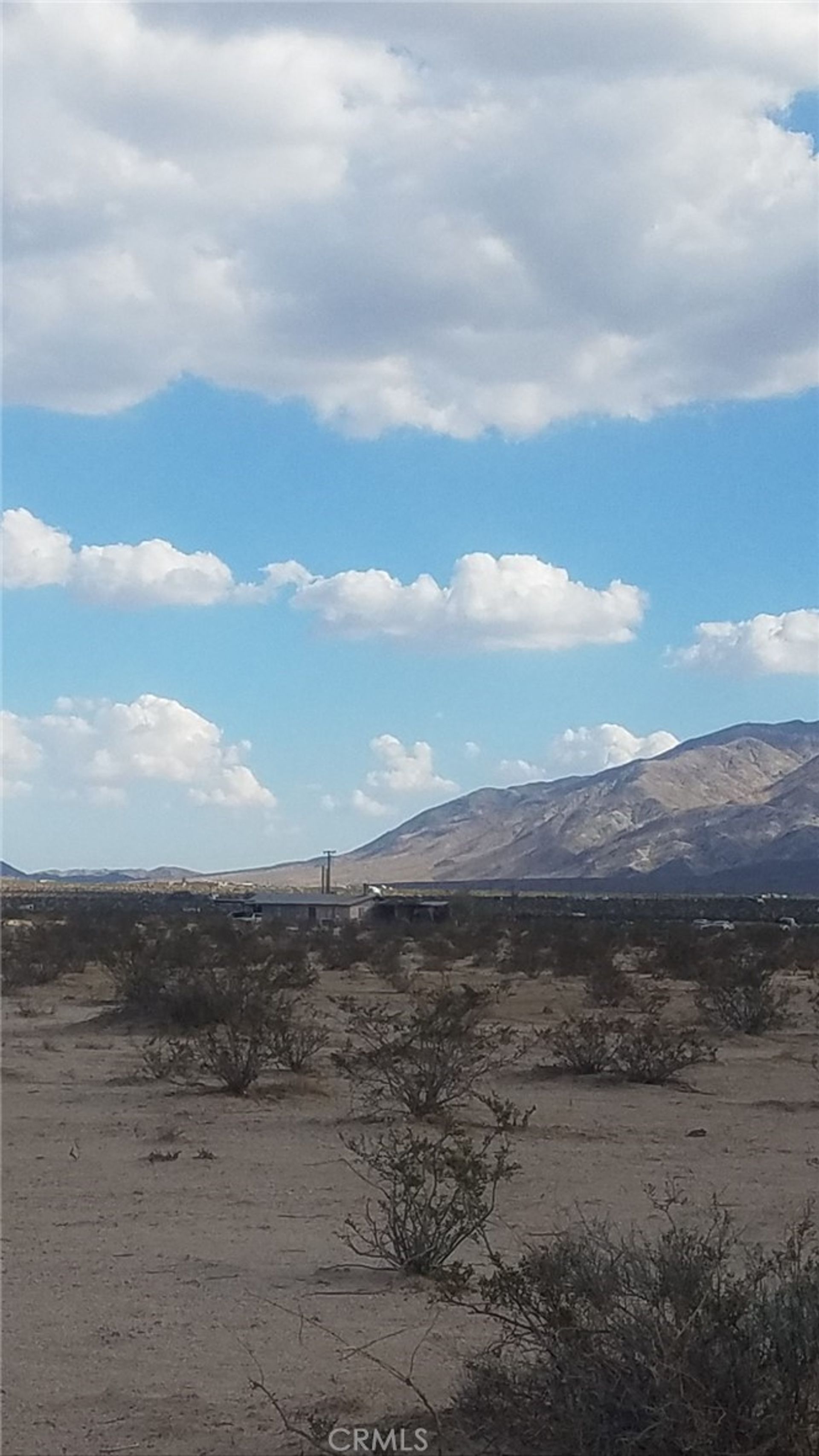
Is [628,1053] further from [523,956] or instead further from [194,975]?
[523,956]

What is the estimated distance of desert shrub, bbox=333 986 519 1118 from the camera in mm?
15398

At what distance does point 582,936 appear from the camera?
53969mm

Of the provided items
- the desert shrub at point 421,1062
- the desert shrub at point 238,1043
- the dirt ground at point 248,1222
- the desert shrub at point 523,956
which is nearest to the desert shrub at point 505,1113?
the dirt ground at point 248,1222

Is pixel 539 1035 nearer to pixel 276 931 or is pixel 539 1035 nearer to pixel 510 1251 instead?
pixel 510 1251

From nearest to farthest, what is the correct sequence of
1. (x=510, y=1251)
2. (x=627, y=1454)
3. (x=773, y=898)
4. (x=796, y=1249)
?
(x=627, y=1454)
(x=796, y=1249)
(x=510, y=1251)
(x=773, y=898)

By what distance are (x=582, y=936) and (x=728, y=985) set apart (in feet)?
87.6

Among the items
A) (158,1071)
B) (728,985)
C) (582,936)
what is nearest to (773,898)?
(582,936)

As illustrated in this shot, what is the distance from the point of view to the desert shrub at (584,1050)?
19172 millimetres

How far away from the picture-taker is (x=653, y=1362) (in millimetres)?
5496

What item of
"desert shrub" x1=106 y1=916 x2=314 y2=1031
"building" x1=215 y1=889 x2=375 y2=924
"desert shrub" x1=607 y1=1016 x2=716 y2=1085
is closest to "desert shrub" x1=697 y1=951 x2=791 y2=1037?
"desert shrub" x1=607 y1=1016 x2=716 y2=1085

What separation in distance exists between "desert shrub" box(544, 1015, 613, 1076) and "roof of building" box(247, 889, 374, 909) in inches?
2657

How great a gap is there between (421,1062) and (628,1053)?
4.10 metres

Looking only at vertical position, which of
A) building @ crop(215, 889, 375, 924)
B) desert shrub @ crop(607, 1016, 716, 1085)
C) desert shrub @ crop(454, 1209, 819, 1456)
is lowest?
desert shrub @ crop(607, 1016, 716, 1085)

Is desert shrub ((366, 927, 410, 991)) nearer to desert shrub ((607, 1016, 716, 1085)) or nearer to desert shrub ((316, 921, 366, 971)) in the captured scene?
desert shrub ((316, 921, 366, 971))
